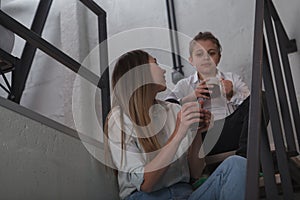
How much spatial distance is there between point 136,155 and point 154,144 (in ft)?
0.27

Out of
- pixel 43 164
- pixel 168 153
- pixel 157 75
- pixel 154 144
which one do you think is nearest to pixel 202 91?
pixel 157 75

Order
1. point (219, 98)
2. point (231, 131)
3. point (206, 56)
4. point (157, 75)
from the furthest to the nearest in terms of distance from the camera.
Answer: point (206, 56)
point (219, 98)
point (231, 131)
point (157, 75)

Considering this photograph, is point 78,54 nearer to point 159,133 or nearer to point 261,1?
point 159,133

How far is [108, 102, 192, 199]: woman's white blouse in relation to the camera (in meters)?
1.57

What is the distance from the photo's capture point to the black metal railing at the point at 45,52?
5.43 feet

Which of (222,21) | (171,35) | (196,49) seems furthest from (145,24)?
(196,49)

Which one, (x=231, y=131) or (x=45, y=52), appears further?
(x=231, y=131)

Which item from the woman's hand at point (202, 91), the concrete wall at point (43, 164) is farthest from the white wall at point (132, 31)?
the concrete wall at point (43, 164)

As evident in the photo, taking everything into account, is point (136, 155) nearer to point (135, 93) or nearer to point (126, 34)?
point (135, 93)

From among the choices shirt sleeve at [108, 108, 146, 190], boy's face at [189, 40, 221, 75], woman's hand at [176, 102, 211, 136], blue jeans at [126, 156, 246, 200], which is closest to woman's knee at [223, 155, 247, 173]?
blue jeans at [126, 156, 246, 200]

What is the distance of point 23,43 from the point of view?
3.02m

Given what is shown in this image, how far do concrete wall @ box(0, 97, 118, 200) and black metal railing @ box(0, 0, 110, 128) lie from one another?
300 mm

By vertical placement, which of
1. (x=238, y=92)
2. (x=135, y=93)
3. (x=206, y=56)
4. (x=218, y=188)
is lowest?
(x=218, y=188)

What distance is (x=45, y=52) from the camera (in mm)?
1781
